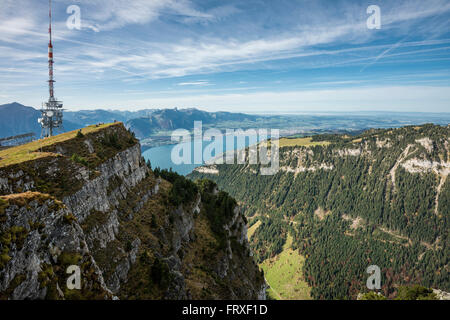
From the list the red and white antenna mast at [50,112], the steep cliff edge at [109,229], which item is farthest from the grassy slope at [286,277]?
the red and white antenna mast at [50,112]

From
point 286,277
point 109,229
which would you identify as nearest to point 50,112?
point 109,229

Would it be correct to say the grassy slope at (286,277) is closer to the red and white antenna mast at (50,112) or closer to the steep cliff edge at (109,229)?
the steep cliff edge at (109,229)

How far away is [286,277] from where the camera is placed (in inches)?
6860

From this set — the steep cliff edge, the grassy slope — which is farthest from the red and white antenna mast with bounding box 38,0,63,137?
the grassy slope

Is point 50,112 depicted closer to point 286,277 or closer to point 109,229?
point 109,229

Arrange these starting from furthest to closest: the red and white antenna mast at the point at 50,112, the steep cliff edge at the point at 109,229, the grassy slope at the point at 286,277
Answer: the grassy slope at the point at 286,277, the red and white antenna mast at the point at 50,112, the steep cliff edge at the point at 109,229

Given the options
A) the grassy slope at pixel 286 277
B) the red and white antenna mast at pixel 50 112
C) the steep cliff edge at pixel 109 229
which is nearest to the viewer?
the steep cliff edge at pixel 109 229

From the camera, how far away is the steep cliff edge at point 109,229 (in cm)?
1714

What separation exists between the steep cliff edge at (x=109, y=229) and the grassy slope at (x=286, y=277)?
10956cm

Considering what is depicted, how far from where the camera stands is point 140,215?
4456cm

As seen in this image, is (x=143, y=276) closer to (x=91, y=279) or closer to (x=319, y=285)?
(x=91, y=279)

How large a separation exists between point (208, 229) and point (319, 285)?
442 ft
